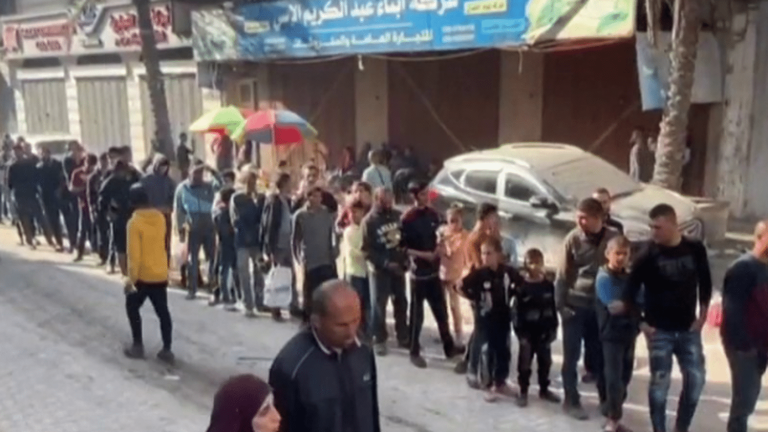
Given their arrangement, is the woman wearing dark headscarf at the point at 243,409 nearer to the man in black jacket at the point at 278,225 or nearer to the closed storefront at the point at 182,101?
the man in black jacket at the point at 278,225

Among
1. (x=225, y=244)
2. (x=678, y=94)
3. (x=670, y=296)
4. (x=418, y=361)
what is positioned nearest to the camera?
(x=670, y=296)

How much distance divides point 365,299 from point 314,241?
2.65 ft

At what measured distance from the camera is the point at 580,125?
713 inches

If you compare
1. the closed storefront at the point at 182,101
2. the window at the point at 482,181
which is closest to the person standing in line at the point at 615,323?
the window at the point at 482,181

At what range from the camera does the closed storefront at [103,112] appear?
29.5 metres

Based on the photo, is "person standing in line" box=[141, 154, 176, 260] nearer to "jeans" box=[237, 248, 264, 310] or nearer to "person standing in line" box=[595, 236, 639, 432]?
"jeans" box=[237, 248, 264, 310]

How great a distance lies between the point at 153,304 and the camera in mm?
8992

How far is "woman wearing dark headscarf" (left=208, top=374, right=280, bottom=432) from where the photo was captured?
3.53 metres

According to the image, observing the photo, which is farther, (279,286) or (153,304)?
(279,286)

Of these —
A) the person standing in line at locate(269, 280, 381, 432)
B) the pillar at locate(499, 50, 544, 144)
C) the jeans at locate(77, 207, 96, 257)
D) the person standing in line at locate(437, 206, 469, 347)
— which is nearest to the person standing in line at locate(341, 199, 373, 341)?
the person standing in line at locate(437, 206, 469, 347)

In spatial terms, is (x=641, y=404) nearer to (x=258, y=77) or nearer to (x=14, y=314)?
(x=14, y=314)

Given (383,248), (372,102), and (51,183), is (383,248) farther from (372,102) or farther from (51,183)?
(372,102)

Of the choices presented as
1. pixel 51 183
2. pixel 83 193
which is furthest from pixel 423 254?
pixel 51 183

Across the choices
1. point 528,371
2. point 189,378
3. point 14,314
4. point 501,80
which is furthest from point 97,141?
point 528,371
